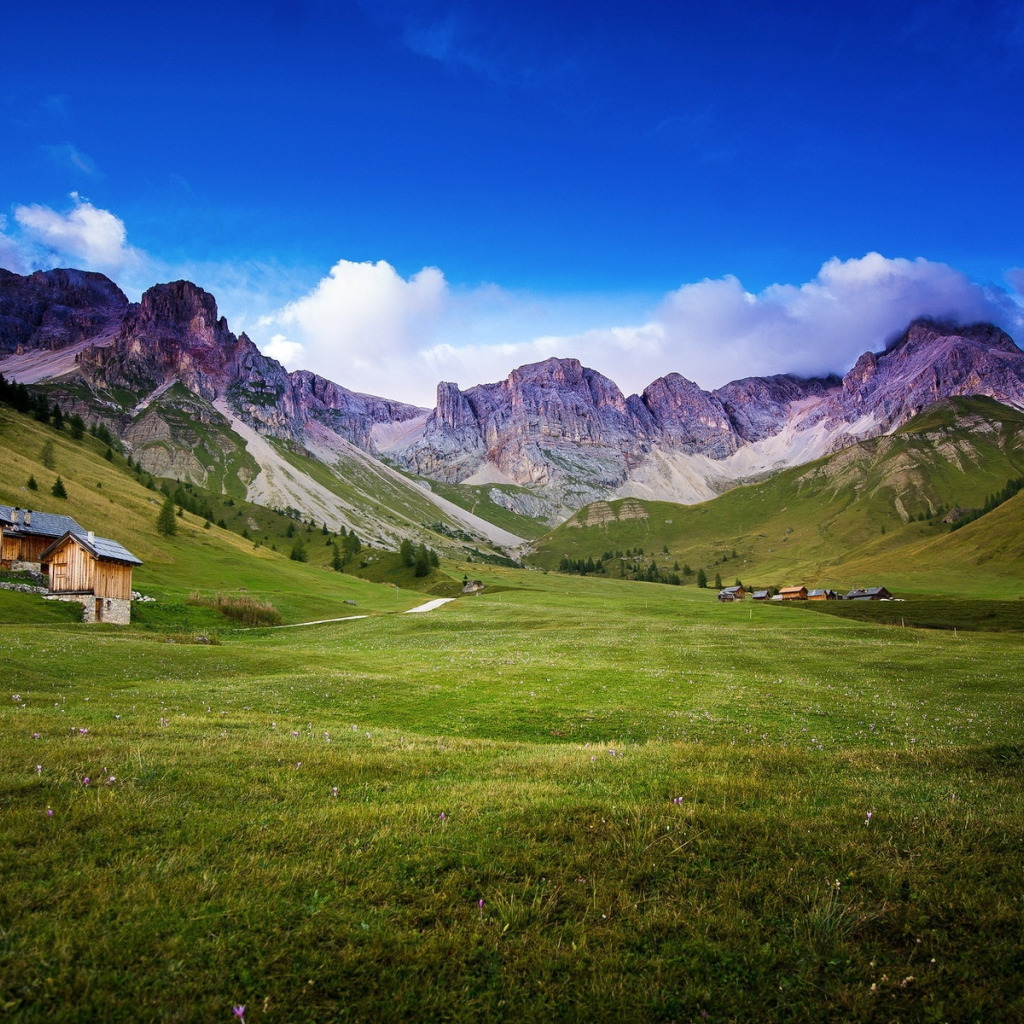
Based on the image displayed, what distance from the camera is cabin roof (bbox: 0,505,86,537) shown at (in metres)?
64.6

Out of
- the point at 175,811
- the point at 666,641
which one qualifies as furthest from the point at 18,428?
the point at 175,811

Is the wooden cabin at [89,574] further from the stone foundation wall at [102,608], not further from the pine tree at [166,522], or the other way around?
the pine tree at [166,522]

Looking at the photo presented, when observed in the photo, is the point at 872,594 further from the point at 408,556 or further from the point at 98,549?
the point at 98,549

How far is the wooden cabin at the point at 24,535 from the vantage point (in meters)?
64.4

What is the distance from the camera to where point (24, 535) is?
6725cm

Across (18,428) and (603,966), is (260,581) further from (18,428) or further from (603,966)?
(603,966)

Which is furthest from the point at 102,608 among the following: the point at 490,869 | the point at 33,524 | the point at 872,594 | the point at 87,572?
the point at 872,594

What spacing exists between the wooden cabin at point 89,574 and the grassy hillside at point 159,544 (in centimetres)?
328

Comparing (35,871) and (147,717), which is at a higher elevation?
(35,871)

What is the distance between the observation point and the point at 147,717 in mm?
16359

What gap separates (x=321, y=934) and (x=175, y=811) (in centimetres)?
405

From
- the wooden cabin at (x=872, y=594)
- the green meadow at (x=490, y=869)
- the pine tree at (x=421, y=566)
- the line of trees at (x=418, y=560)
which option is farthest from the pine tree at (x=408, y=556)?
the green meadow at (x=490, y=869)

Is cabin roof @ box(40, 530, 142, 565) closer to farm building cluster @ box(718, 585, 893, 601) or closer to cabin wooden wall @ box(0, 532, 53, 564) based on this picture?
cabin wooden wall @ box(0, 532, 53, 564)

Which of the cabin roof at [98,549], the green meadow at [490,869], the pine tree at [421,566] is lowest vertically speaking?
the pine tree at [421,566]
